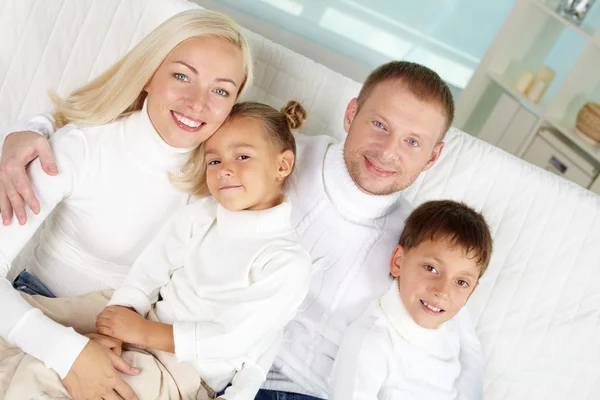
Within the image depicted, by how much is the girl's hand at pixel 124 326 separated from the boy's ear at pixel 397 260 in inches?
22.5

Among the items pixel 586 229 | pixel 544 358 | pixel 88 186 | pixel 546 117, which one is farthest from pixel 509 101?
pixel 88 186

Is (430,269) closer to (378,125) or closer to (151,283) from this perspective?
(378,125)

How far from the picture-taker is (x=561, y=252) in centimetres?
171

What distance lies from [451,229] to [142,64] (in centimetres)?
76

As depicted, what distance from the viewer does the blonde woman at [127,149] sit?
4.22 feet

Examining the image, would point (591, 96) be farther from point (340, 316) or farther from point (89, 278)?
point (89, 278)

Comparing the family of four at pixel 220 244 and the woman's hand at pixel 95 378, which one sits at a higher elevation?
the family of four at pixel 220 244

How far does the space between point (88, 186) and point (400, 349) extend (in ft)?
2.48

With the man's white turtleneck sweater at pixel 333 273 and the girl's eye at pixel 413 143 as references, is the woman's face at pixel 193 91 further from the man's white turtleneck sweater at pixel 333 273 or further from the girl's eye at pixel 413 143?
the girl's eye at pixel 413 143

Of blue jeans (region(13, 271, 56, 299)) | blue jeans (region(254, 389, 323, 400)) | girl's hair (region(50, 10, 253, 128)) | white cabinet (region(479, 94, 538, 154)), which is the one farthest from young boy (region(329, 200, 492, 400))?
white cabinet (region(479, 94, 538, 154))

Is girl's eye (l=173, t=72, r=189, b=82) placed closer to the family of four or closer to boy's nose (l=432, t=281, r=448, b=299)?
the family of four

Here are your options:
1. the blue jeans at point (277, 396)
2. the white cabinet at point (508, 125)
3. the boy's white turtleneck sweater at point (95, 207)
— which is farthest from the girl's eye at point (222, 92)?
the white cabinet at point (508, 125)

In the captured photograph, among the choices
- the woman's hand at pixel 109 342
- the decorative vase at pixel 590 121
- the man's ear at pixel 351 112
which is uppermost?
the decorative vase at pixel 590 121

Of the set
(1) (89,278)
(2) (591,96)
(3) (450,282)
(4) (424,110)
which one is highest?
(2) (591,96)
